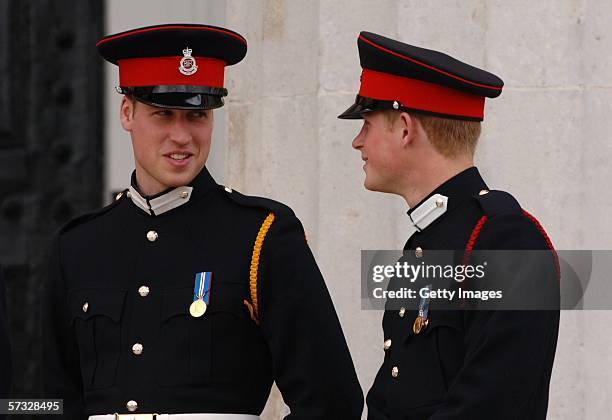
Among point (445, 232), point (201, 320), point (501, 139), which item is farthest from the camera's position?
point (501, 139)

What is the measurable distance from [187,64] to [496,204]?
3.31 feet

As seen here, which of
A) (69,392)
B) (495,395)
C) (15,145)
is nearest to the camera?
(495,395)

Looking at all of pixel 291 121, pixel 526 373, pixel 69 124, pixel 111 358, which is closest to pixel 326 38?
pixel 291 121

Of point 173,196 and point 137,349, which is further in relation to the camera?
point 173,196

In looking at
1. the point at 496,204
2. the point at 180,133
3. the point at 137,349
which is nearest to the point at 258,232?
the point at 180,133

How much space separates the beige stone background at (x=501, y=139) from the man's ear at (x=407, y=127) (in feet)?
4.47

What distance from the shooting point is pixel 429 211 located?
3807mm

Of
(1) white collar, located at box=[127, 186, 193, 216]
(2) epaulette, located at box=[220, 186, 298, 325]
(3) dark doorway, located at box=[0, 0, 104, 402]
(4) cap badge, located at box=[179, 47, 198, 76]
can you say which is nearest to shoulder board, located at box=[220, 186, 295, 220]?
(2) epaulette, located at box=[220, 186, 298, 325]

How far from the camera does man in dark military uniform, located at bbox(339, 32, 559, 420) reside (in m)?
3.45

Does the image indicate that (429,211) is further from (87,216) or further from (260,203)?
(87,216)

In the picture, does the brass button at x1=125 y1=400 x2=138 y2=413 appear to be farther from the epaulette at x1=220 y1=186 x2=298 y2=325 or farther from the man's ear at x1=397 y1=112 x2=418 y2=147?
the man's ear at x1=397 y1=112 x2=418 y2=147

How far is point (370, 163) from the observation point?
3867mm

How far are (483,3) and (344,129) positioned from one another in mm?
696

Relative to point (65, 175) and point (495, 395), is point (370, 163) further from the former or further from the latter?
point (65, 175)
